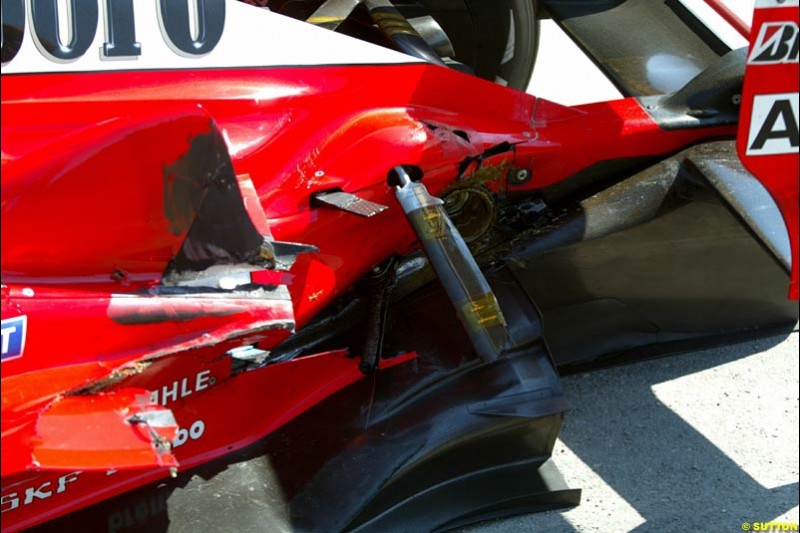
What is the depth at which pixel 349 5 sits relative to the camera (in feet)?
9.45

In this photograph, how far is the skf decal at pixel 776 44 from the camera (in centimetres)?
227

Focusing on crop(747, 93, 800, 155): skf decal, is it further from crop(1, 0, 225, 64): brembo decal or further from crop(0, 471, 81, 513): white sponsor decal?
crop(0, 471, 81, 513): white sponsor decal

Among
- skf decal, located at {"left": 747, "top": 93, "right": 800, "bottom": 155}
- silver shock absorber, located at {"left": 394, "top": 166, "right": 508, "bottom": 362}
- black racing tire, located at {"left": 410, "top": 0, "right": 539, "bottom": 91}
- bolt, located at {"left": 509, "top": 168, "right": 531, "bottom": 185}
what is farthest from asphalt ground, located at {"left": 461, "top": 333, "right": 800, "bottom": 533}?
black racing tire, located at {"left": 410, "top": 0, "right": 539, "bottom": 91}

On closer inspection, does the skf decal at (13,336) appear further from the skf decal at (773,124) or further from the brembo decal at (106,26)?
the skf decal at (773,124)

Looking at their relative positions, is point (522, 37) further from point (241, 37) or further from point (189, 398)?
point (189, 398)

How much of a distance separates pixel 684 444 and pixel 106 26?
192cm

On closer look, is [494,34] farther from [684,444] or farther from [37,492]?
[37,492]

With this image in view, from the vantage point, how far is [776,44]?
2.29 m

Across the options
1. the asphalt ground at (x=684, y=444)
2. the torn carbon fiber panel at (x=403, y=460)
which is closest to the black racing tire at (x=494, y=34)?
the asphalt ground at (x=684, y=444)

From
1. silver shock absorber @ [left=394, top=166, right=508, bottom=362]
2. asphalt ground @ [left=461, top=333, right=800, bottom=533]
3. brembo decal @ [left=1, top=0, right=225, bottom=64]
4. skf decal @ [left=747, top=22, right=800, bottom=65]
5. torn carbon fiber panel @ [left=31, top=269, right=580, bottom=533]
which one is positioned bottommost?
asphalt ground @ [left=461, top=333, right=800, bottom=533]

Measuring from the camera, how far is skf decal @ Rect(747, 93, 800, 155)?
234 cm

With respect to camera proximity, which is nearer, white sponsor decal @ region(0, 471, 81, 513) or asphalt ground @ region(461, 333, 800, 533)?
white sponsor decal @ region(0, 471, 81, 513)

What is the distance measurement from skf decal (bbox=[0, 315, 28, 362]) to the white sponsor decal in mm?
450

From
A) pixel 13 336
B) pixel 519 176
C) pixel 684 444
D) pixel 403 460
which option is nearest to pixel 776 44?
pixel 519 176
